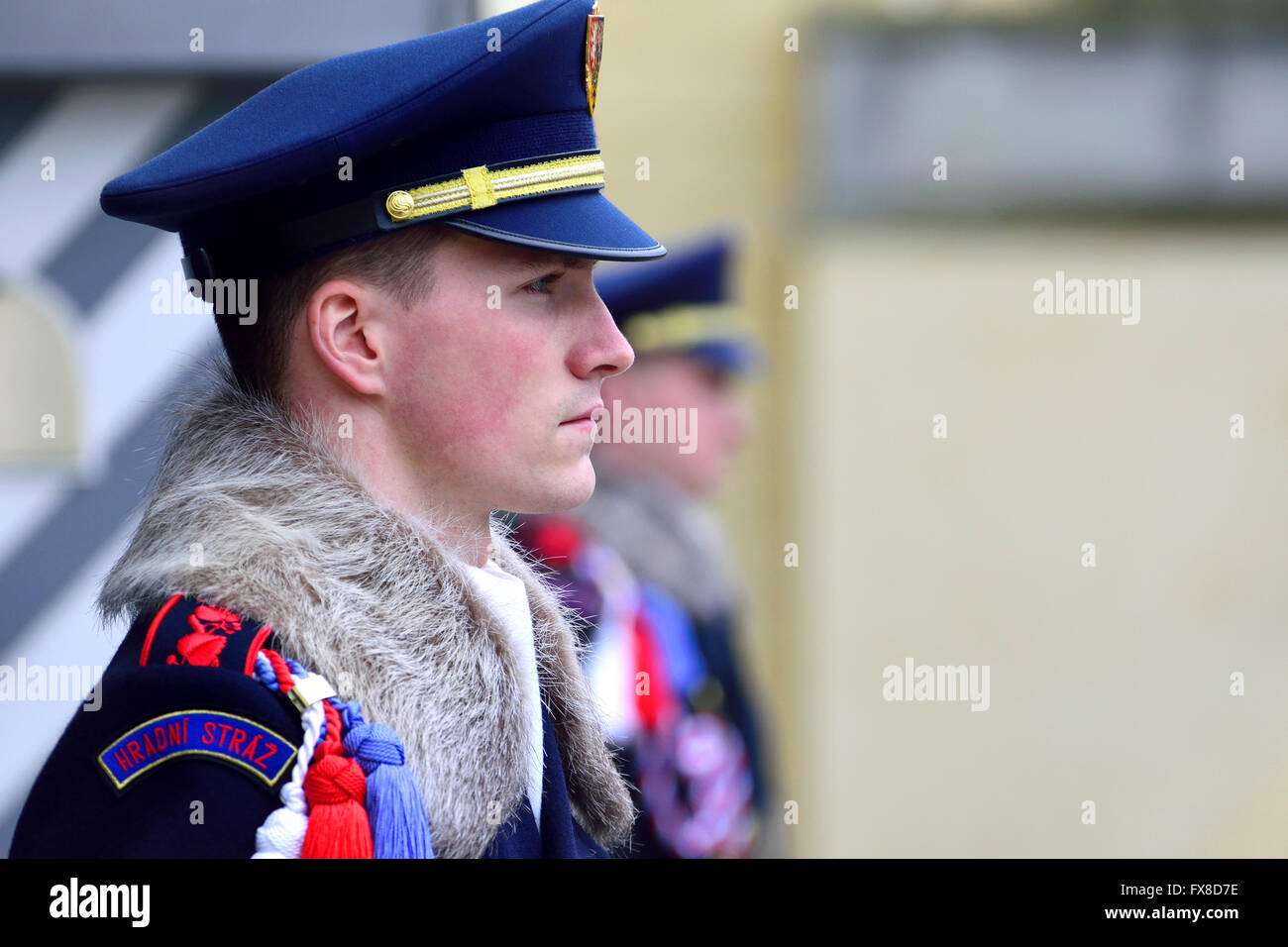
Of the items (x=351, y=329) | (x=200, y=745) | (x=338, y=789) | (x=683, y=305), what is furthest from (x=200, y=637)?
(x=683, y=305)

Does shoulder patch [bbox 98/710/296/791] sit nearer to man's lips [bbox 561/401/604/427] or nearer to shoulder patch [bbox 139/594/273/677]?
shoulder patch [bbox 139/594/273/677]

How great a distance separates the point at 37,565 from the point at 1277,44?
5634mm

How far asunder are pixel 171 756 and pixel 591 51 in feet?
3.19

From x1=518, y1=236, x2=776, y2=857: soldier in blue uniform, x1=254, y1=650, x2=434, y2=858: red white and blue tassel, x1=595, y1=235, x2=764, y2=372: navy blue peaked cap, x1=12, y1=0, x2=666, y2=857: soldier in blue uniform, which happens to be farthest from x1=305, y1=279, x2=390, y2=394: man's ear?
x1=595, y1=235, x2=764, y2=372: navy blue peaked cap

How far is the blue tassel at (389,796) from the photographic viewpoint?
1479 mm

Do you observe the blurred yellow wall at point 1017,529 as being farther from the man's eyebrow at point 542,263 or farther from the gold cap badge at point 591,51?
the man's eyebrow at point 542,263

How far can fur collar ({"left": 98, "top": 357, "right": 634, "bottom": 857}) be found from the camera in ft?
5.21

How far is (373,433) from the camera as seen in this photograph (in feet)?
5.41

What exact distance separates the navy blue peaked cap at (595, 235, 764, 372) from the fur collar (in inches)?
118

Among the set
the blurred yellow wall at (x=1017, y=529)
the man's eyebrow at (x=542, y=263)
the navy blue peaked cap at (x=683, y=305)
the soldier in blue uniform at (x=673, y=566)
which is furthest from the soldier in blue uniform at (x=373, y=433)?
the blurred yellow wall at (x=1017, y=529)

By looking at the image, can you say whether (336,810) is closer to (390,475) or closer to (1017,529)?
(390,475)

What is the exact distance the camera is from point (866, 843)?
643cm

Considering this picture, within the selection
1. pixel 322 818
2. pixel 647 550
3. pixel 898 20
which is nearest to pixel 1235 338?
pixel 898 20

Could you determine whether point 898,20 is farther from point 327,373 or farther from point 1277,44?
point 327,373
